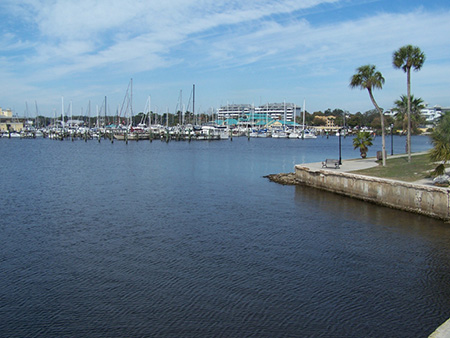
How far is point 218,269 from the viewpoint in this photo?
637 inches

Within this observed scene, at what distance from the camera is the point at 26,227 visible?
22.1 m

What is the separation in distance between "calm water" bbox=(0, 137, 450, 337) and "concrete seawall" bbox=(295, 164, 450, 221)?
871 mm

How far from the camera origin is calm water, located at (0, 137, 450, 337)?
1210cm

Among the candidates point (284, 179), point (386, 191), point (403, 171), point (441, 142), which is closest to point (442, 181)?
point (441, 142)

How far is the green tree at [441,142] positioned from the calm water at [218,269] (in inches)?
149

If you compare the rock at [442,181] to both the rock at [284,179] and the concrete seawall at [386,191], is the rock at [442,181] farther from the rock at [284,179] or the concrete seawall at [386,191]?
the rock at [284,179]

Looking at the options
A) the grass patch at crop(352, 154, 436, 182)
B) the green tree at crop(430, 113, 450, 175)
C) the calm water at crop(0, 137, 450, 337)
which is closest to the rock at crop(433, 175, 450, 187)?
the green tree at crop(430, 113, 450, 175)

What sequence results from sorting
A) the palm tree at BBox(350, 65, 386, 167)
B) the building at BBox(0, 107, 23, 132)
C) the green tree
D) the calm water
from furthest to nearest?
the building at BBox(0, 107, 23, 132) < the palm tree at BBox(350, 65, 386, 167) < the green tree < the calm water

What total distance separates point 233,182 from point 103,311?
90.9ft

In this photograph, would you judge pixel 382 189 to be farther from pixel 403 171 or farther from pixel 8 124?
pixel 8 124

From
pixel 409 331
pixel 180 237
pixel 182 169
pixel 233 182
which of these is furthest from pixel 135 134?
pixel 409 331

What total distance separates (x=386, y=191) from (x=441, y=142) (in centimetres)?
455

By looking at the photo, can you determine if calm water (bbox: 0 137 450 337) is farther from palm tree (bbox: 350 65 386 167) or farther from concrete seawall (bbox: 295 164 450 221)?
palm tree (bbox: 350 65 386 167)

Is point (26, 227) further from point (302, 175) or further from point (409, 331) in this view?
point (302, 175)
